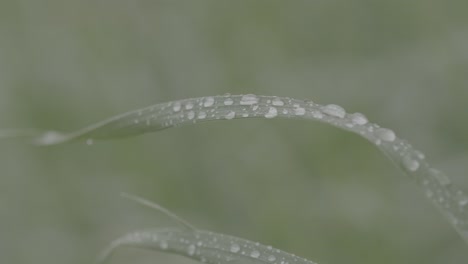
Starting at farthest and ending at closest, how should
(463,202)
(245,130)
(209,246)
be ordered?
(245,130), (209,246), (463,202)

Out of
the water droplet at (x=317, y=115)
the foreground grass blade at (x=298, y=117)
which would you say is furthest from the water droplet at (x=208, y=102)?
the water droplet at (x=317, y=115)

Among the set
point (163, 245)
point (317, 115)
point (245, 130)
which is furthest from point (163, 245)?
point (245, 130)

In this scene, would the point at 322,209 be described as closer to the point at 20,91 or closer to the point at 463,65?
the point at 463,65

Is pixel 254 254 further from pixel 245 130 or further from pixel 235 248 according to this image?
pixel 245 130

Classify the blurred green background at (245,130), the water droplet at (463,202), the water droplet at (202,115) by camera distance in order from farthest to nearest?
1. the blurred green background at (245,130)
2. the water droplet at (202,115)
3. the water droplet at (463,202)

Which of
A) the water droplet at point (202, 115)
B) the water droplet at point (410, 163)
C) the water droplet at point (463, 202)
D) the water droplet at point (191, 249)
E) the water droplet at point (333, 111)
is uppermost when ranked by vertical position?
the water droplet at point (333, 111)

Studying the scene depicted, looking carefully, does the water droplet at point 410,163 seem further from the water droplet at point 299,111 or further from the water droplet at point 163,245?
the water droplet at point 163,245

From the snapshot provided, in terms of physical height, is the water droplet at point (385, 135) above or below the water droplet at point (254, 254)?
above
